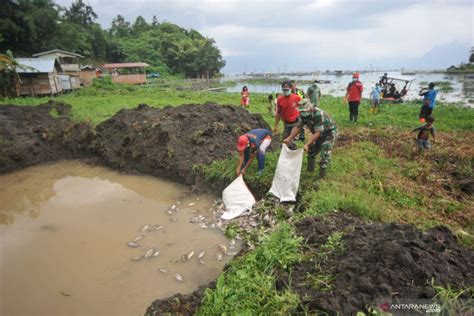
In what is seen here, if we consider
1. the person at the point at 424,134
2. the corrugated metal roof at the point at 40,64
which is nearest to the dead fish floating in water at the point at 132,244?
the person at the point at 424,134

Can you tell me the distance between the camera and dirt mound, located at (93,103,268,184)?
24.7ft

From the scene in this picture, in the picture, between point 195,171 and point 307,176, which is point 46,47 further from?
point 307,176

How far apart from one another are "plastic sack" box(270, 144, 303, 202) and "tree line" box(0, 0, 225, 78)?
107 feet

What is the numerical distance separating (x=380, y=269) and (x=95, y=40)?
5647 cm

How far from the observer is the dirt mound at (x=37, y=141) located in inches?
329

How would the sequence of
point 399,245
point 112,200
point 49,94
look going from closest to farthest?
point 399,245 < point 112,200 < point 49,94

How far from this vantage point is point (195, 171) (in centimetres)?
701

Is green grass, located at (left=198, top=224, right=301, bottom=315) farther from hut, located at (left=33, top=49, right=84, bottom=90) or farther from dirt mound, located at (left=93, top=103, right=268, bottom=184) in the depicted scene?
hut, located at (left=33, top=49, right=84, bottom=90)

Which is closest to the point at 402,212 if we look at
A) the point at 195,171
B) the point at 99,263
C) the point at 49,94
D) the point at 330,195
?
the point at 330,195

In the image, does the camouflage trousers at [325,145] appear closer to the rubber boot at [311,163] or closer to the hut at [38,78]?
the rubber boot at [311,163]

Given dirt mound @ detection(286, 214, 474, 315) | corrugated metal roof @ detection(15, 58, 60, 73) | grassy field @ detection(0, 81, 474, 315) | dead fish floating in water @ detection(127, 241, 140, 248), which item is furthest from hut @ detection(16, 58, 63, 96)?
dirt mound @ detection(286, 214, 474, 315)

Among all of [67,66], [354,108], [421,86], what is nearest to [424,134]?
[354,108]

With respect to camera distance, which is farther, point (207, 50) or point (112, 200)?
point (207, 50)

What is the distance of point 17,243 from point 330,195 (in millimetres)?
5857
